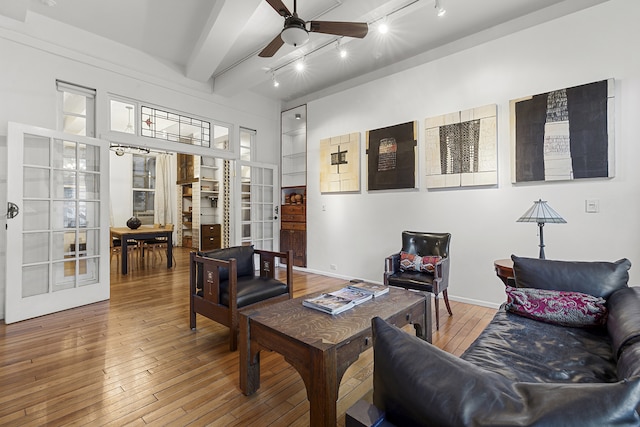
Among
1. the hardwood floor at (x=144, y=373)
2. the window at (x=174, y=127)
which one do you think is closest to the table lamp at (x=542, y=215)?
the hardwood floor at (x=144, y=373)

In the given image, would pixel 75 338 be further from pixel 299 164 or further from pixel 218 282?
pixel 299 164

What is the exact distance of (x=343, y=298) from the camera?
6.95 feet

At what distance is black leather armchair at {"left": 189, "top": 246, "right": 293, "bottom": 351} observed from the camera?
2.45m

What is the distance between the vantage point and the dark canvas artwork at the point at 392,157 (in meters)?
4.12

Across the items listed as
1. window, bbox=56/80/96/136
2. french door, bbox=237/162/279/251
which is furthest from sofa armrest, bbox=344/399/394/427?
french door, bbox=237/162/279/251

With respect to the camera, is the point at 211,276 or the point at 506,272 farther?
the point at 211,276

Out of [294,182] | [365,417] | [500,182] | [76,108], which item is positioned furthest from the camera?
[294,182]

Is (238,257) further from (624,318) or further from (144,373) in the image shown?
(624,318)

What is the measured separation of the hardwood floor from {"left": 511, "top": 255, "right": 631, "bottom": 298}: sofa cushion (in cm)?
A: 87

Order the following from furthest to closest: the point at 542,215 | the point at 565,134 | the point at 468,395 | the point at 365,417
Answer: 1. the point at 565,134
2. the point at 542,215
3. the point at 365,417
4. the point at 468,395

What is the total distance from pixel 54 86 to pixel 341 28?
3377 millimetres

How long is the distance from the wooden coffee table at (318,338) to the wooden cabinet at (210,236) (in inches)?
248

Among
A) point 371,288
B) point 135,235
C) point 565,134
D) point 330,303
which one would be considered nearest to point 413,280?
point 371,288

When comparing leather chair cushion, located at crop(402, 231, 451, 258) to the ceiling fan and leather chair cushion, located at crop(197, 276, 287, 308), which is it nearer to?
leather chair cushion, located at crop(197, 276, 287, 308)
